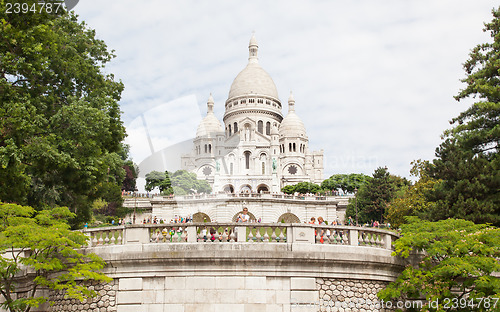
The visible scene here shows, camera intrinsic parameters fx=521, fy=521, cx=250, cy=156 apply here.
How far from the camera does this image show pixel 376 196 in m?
61.4

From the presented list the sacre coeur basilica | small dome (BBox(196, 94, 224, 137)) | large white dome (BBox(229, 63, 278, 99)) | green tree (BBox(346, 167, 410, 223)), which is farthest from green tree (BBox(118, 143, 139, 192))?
large white dome (BBox(229, 63, 278, 99))

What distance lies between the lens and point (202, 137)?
395ft

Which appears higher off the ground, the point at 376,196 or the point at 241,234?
the point at 376,196

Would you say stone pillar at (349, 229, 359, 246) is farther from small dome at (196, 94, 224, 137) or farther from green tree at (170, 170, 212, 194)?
small dome at (196, 94, 224, 137)

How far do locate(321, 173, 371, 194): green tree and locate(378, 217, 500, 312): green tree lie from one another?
7607 centimetres

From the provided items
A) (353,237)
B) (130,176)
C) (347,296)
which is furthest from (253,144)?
(347,296)

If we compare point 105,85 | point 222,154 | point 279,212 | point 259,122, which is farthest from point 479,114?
point 259,122

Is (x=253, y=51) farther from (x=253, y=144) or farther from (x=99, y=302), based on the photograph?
(x=99, y=302)

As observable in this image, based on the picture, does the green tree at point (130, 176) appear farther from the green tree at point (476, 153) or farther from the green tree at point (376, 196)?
the green tree at point (476, 153)

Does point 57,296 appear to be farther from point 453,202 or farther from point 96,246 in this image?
point 453,202

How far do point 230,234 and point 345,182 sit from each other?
271 feet

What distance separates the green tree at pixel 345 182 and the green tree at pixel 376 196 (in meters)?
27.1

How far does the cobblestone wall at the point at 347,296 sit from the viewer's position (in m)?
14.3

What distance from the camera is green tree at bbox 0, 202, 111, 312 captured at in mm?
13281
